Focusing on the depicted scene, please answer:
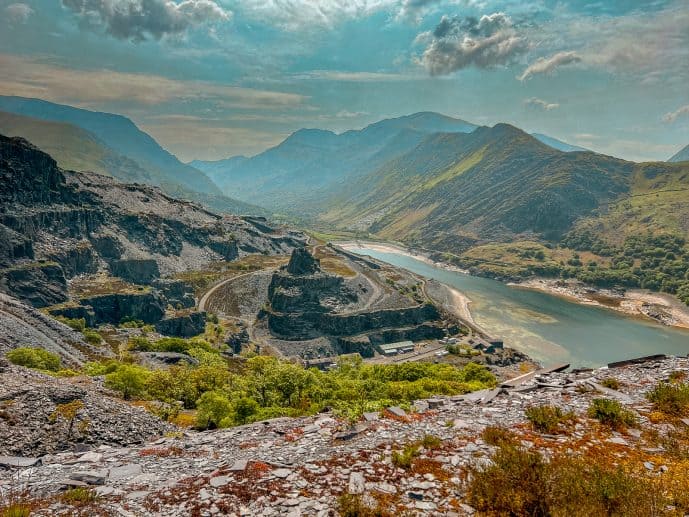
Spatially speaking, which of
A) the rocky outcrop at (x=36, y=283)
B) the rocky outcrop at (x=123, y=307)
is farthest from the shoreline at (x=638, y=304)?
the rocky outcrop at (x=36, y=283)

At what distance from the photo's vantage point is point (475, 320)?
15588 cm

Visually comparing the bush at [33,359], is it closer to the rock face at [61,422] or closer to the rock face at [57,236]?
the rock face at [61,422]

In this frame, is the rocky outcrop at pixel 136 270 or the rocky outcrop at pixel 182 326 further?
the rocky outcrop at pixel 136 270

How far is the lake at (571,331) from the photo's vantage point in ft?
401

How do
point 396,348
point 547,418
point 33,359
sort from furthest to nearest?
point 396,348, point 33,359, point 547,418

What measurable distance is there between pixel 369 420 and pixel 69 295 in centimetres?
13452

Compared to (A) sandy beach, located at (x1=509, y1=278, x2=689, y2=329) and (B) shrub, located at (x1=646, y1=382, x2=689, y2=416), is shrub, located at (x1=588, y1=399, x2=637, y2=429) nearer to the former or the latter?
(B) shrub, located at (x1=646, y1=382, x2=689, y2=416)

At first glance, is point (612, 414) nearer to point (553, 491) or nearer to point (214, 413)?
point (553, 491)

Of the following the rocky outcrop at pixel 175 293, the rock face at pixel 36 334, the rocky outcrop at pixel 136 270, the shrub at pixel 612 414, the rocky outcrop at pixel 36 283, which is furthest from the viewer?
the rocky outcrop at pixel 136 270

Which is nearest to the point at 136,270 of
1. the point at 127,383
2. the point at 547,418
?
the point at 127,383

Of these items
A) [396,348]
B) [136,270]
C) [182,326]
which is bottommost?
[396,348]

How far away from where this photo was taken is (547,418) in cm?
1483

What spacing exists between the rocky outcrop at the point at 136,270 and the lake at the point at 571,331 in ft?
444

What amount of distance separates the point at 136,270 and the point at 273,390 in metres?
152
